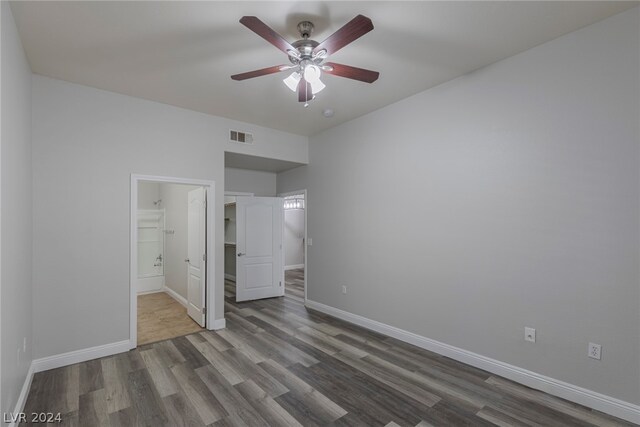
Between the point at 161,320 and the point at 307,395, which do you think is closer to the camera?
the point at 307,395

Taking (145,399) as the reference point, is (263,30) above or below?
above

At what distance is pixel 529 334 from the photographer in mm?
2727

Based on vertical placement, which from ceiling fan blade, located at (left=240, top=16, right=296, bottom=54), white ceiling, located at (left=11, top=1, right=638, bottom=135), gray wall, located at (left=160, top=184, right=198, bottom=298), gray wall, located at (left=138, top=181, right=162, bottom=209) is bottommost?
gray wall, located at (left=160, top=184, right=198, bottom=298)

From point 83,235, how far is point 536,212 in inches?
180

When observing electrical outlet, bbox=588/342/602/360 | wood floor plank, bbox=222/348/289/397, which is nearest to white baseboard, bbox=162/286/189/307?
wood floor plank, bbox=222/348/289/397

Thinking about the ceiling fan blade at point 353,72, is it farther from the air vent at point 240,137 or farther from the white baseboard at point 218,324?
the white baseboard at point 218,324

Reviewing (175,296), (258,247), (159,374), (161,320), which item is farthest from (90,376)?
(258,247)

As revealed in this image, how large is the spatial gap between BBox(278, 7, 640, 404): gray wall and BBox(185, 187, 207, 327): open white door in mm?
2296

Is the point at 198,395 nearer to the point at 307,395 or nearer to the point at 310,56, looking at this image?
the point at 307,395

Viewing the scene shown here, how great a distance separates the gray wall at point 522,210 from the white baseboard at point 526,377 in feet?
0.21

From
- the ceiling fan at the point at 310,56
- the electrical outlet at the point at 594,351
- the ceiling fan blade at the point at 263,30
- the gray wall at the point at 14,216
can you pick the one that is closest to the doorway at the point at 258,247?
the gray wall at the point at 14,216

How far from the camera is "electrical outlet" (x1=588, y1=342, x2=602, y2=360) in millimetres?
2367

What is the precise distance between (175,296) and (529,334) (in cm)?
573

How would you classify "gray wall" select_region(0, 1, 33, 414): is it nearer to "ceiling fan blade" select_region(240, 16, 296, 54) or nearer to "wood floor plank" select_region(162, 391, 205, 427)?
"wood floor plank" select_region(162, 391, 205, 427)
